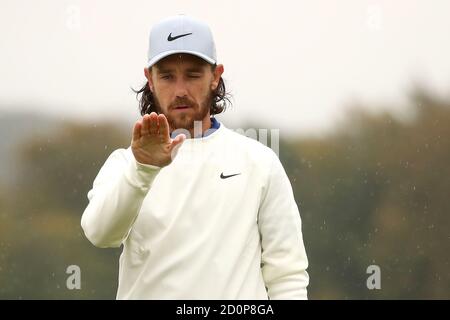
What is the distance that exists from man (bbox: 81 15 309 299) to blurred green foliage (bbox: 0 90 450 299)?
2462 centimetres

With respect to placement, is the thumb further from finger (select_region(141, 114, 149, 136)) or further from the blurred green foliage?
the blurred green foliage

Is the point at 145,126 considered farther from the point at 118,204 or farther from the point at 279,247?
the point at 279,247

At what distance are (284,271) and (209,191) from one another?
0.37m

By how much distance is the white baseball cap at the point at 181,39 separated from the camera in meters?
3.12

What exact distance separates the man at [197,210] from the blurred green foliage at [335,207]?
80.8ft

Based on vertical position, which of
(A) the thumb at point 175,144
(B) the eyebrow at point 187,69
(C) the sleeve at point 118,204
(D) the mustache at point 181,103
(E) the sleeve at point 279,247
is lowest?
(E) the sleeve at point 279,247

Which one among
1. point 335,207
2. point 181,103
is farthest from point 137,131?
point 335,207

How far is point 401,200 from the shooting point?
32.1 m

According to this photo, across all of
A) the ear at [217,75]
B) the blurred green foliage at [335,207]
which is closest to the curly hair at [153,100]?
the ear at [217,75]

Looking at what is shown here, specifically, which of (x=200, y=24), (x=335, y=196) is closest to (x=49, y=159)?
(x=335, y=196)

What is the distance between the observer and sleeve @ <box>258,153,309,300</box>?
3.11 m

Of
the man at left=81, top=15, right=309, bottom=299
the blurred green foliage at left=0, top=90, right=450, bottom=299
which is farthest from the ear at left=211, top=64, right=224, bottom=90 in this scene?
the blurred green foliage at left=0, top=90, right=450, bottom=299

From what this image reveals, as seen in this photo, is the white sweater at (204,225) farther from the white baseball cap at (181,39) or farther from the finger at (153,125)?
the white baseball cap at (181,39)
